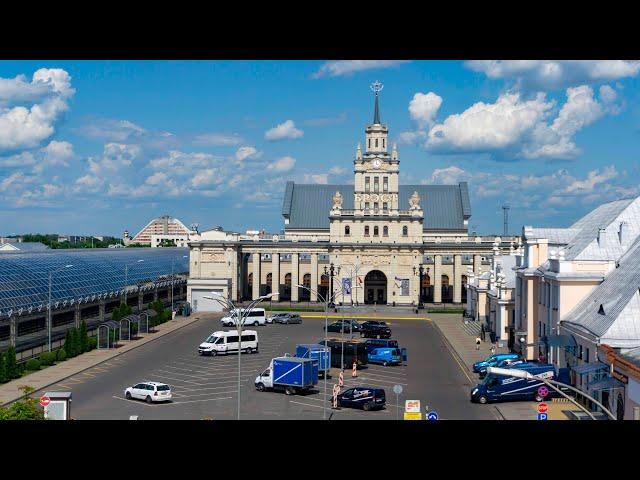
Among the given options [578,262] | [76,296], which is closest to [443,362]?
[578,262]

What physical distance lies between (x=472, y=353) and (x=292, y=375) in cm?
2157

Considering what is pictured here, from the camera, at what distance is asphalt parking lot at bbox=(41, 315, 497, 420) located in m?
37.5

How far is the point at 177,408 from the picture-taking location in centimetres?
3853

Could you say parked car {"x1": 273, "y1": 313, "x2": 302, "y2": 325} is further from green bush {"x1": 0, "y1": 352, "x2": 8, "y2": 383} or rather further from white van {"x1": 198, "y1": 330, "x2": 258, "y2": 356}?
green bush {"x1": 0, "y1": 352, "x2": 8, "y2": 383}

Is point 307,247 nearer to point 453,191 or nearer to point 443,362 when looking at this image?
point 453,191

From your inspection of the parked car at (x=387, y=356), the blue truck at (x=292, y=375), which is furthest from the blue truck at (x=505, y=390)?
the parked car at (x=387, y=356)

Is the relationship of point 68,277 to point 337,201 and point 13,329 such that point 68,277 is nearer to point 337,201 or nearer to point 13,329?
point 13,329

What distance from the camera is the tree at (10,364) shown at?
45.6 meters

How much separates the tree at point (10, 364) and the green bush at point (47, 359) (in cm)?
513

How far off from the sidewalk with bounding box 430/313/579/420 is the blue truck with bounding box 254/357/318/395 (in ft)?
30.6

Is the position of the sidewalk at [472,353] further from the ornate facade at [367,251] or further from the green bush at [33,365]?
the green bush at [33,365]

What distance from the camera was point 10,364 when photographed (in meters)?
45.9

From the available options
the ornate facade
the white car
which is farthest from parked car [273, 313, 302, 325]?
the white car

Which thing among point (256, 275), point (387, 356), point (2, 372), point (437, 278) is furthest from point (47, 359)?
point (437, 278)
